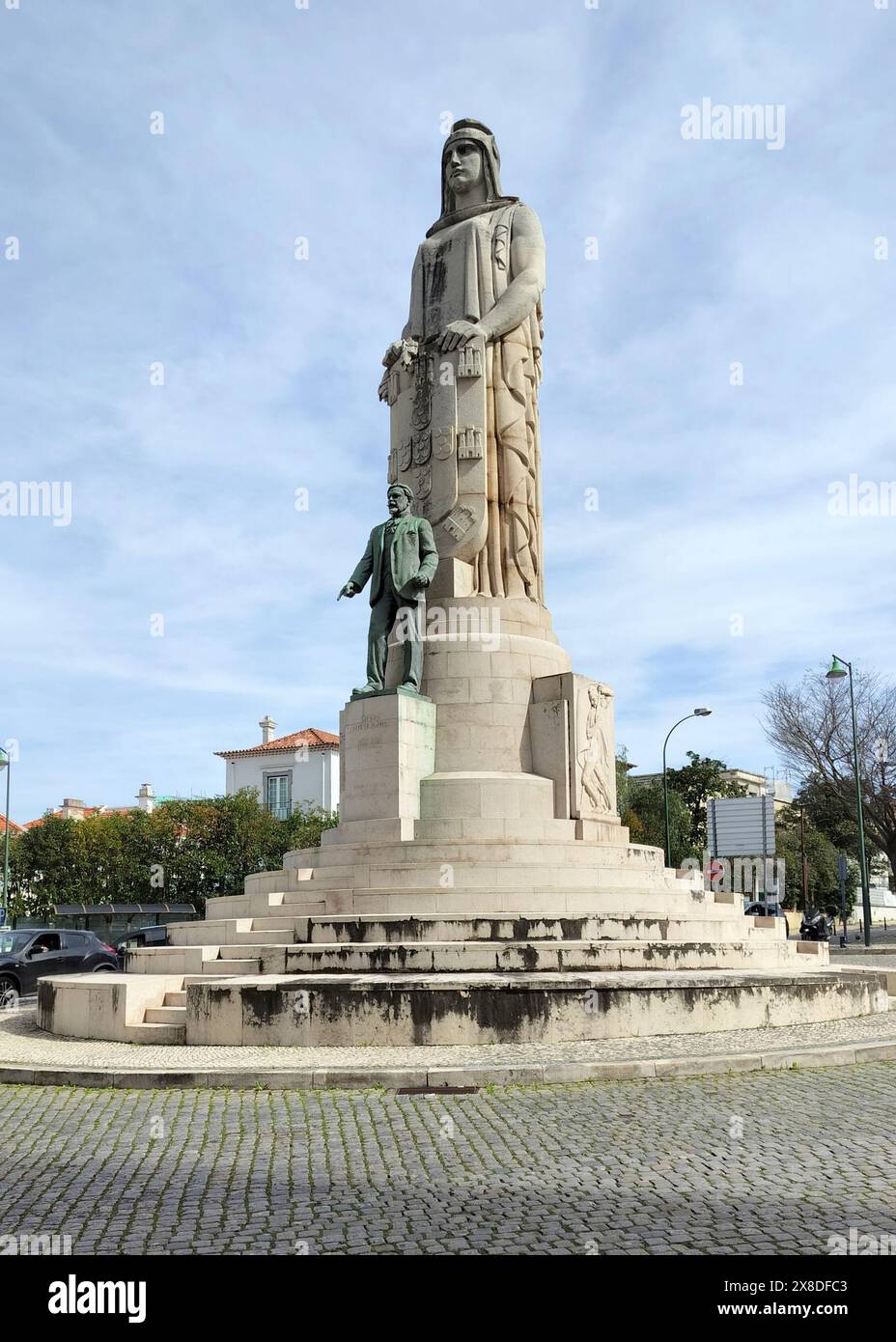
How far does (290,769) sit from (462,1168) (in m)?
60.8

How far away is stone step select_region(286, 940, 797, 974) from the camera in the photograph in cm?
1152

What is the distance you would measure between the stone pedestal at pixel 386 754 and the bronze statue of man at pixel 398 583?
0.42 meters

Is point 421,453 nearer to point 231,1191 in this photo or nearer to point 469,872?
point 469,872

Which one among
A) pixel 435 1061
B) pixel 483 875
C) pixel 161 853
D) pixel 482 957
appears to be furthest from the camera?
pixel 161 853

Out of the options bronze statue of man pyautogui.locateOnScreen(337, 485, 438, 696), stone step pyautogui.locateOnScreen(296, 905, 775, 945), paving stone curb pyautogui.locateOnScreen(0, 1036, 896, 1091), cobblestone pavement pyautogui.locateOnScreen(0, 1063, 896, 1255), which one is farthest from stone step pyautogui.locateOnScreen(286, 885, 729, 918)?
cobblestone pavement pyautogui.locateOnScreen(0, 1063, 896, 1255)

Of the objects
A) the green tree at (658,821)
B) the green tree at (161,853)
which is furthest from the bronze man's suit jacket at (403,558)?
the green tree at (658,821)

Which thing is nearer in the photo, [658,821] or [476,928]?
[476,928]

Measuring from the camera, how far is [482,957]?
11500 millimetres

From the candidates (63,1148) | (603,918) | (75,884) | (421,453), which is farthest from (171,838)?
(63,1148)

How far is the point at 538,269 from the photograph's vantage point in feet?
61.0

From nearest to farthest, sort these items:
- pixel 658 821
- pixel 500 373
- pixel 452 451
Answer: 1. pixel 452 451
2. pixel 500 373
3. pixel 658 821

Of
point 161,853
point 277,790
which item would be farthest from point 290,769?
point 161,853

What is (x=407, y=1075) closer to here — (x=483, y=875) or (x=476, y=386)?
(x=483, y=875)

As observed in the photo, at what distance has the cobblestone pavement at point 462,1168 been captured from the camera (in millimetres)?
4926
